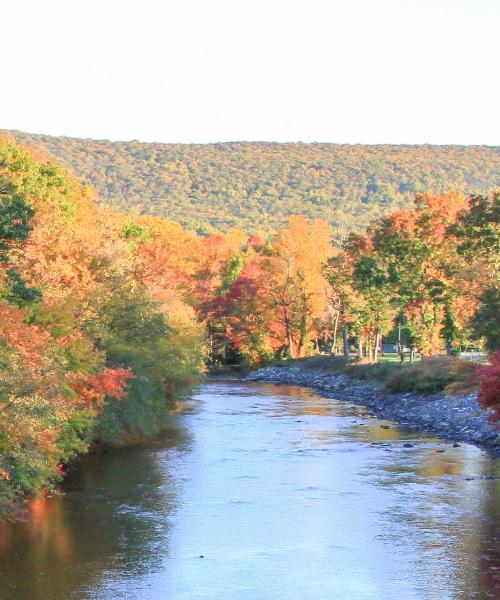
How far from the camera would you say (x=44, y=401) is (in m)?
30.2

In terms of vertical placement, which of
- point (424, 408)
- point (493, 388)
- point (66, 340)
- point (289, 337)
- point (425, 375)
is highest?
A: point (66, 340)

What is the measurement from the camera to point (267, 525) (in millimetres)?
31984

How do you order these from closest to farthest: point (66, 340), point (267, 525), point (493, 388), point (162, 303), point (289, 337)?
point (267, 525) < point (493, 388) < point (66, 340) < point (162, 303) < point (289, 337)

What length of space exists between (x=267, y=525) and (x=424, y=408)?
29526 millimetres

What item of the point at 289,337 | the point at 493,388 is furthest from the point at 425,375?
the point at 289,337

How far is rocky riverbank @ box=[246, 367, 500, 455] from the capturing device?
Answer: 4919 centimetres

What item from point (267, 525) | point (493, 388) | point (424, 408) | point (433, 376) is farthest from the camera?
point (433, 376)

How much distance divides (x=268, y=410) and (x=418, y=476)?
24858 mm

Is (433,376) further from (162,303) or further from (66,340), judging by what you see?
(66,340)

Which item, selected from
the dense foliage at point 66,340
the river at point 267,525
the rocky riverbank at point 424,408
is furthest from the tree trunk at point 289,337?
the river at point 267,525

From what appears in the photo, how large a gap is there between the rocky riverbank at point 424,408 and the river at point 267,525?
2028mm

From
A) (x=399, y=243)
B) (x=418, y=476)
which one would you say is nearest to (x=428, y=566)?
(x=418, y=476)

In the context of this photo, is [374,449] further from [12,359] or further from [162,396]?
[12,359]

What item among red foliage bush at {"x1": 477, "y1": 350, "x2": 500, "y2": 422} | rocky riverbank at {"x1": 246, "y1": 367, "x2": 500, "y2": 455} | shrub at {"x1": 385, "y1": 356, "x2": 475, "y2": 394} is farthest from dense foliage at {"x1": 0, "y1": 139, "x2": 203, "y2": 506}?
red foliage bush at {"x1": 477, "y1": 350, "x2": 500, "y2": 422}
